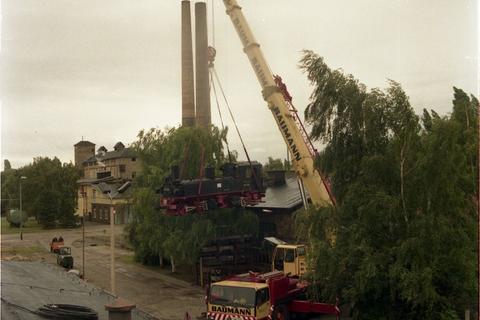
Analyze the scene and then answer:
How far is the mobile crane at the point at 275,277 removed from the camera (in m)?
15.8

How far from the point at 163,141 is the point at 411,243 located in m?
20.0

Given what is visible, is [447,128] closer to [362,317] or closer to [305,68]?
[305,68]

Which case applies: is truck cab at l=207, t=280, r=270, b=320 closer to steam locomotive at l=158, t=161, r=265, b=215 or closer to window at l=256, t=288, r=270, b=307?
window at l=256, t=288, r=270, b=307

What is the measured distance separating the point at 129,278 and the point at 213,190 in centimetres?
1140

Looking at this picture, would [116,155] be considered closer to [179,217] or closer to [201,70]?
[201,70]

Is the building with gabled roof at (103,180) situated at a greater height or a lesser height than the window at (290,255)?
greater

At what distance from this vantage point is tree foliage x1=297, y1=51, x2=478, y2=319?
13008mm

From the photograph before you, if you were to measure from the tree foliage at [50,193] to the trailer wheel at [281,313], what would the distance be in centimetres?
5172

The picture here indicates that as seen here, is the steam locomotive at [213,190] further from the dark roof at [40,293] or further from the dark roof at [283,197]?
the dark roof at [283,197]

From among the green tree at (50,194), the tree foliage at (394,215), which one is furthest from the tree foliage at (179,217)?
the green tree at (50,194)

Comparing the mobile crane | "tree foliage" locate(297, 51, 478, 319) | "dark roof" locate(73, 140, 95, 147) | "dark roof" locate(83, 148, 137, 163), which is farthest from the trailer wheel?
"dark roof" locate(73, 140, 95, 147)

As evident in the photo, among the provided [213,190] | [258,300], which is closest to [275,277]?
[258,300]

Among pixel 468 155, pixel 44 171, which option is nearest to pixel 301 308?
pixel 468 155

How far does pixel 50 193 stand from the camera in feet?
204
